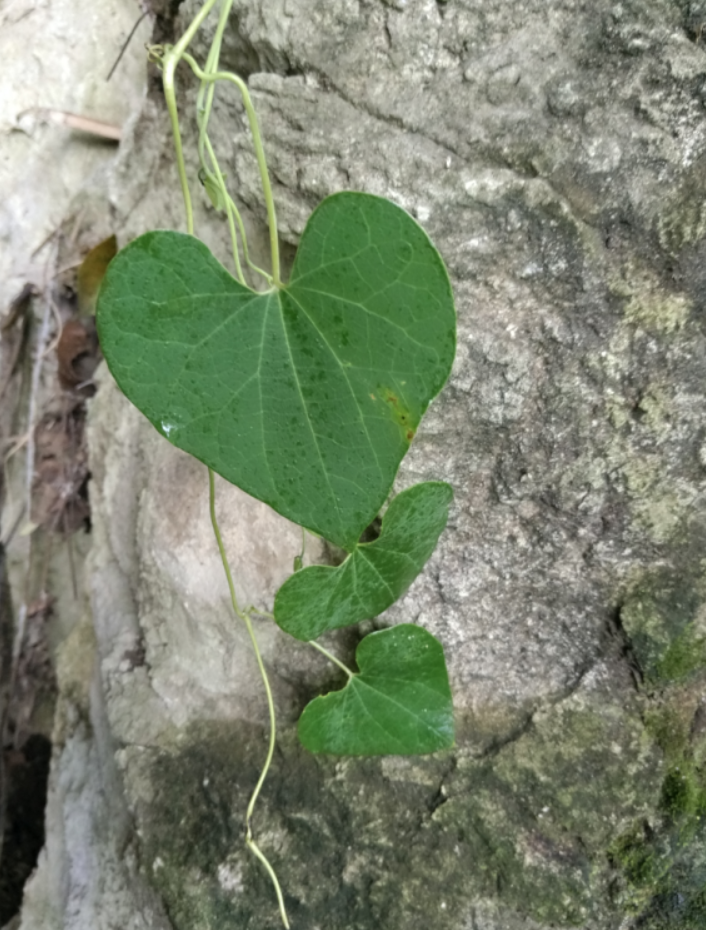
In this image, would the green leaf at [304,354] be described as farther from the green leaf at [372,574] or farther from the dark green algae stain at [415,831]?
the dark green algae stain at [415,831]

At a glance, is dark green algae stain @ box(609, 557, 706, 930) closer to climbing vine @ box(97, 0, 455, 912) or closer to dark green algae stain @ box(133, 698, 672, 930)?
dark green algae stain @ box(133, 698, 672, 930)

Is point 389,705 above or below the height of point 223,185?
below

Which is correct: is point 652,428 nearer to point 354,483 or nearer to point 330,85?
point 354,483

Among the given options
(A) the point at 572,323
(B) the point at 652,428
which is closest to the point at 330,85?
(A) the point at 572,323

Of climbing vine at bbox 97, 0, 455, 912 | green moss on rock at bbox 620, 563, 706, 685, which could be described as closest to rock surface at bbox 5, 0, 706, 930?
green moss on rock at bbox 620, 563, 706, 685

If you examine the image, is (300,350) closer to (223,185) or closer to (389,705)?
(223,185)

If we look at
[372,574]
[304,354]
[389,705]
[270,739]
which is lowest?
[270,739]

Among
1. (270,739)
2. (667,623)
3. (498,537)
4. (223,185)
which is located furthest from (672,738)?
(223,185)

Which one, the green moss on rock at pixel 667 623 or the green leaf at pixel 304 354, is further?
the green moss on rock at pixel 667 623

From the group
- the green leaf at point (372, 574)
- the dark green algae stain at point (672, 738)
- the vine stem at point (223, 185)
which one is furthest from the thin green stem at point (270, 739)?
the dark green algae stain at point (672, 738)
